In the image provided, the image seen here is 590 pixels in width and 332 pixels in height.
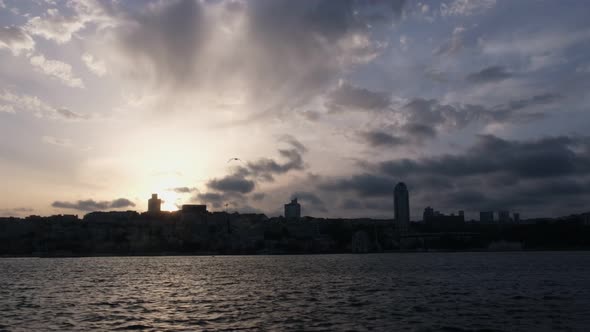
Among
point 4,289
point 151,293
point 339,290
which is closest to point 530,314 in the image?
point 339,290

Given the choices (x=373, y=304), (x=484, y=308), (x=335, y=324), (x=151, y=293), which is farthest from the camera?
(x=151, y=293)

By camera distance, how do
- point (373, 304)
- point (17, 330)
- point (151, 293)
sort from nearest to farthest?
point (17, 330)
point (373, 304)
point (151, 293)

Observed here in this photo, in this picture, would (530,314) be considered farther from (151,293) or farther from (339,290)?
(151,293)

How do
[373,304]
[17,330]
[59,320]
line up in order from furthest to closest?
[373,304], [59,320], [17,330]

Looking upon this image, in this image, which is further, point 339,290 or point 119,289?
point 119,289

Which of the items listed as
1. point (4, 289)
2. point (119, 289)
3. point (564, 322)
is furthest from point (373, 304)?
point (4, 289)

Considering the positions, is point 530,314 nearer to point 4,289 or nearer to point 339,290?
point 339,290

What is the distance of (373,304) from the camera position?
219 ft

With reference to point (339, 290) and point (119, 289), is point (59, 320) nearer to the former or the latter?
point (119, 289)

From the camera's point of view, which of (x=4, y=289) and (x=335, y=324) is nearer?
(x=335, y=324)

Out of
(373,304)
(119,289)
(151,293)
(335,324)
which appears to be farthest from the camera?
(119,289)

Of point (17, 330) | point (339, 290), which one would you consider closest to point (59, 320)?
point (17, 330)

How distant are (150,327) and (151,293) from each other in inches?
1457

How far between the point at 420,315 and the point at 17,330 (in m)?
40.3
